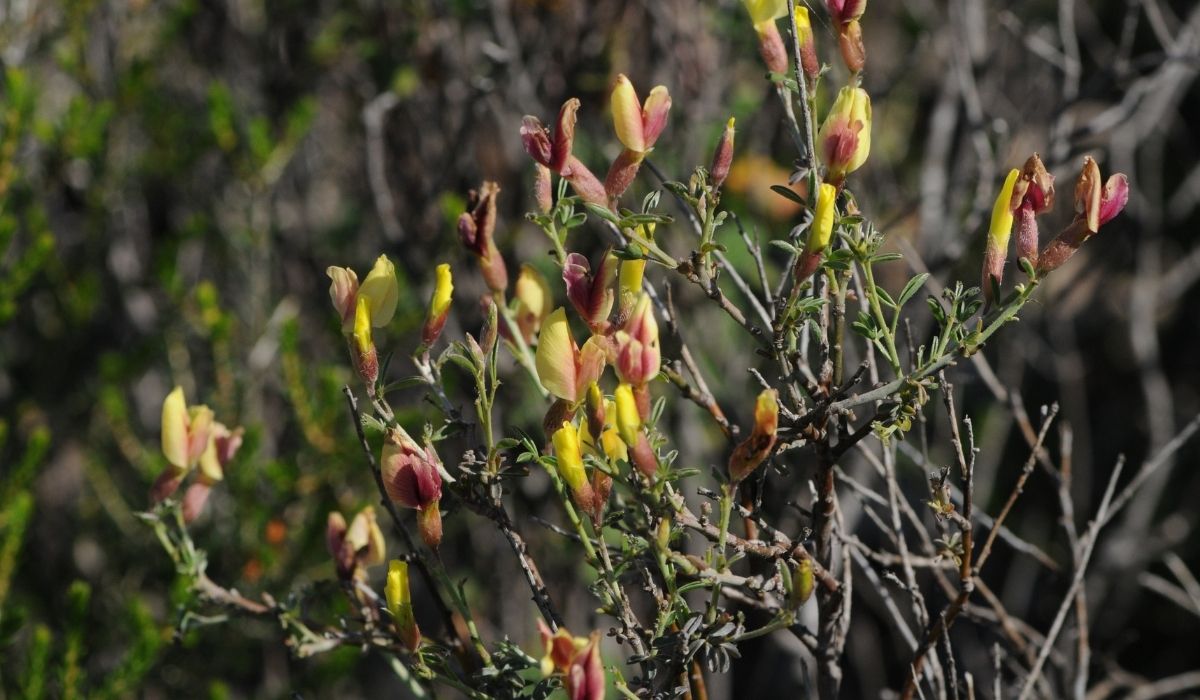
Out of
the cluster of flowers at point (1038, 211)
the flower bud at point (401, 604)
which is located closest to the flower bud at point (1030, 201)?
the cluster of flowers at point (1038, 211)

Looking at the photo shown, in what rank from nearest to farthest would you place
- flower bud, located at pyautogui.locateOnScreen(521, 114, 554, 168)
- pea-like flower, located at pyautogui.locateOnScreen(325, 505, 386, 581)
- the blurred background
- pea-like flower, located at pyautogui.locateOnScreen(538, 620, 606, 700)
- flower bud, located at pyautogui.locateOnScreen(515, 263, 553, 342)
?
1. pea-like flower, located at pyautogui.locateOnScreen(538, 620, 606, 700)
2. flower bud, located at pyautogui.locateOnScreen(521, 114, 554, 168)
3. flower bud, located at pyautogui.locateOnScreen(515, 263, 553, 342)
4. pea-like flower, located at pyautogui.locateOnScreen(325, 505, 386, 581)
5. the blurred background

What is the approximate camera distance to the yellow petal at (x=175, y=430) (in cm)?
118

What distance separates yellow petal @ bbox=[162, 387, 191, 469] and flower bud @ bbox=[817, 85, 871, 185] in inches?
28.5

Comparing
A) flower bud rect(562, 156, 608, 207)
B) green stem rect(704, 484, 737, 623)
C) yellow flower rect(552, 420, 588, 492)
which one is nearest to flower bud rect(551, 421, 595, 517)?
yellow flower rect(552, 420, 588, 492)

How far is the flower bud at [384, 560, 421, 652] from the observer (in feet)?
3.28

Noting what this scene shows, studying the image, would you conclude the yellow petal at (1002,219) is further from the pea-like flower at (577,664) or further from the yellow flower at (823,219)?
the pea-like flower at (577,664)

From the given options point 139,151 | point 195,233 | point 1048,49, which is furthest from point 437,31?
point 1048,49

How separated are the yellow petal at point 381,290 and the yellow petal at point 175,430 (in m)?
0.32

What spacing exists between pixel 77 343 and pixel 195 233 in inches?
22.2

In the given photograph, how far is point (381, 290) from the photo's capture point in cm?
98

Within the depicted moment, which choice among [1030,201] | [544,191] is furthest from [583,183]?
[1030,201]

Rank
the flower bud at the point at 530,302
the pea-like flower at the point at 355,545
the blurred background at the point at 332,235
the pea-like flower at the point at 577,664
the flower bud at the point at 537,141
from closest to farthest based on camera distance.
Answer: the pea-like flower at the point at 577,664 < the flower bud at the point at 537,141 < the flower bud at the point at 530,302 < the pea-like flower at the point at 355,545 < the blurred background at the point at 332,235

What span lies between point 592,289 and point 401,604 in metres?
0.34

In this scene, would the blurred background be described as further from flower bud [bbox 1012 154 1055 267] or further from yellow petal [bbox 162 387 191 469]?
flower bud [bbox 1012 154 1055 267]
